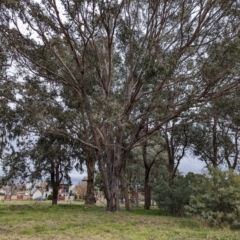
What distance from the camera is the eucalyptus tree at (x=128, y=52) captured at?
33.0 ft

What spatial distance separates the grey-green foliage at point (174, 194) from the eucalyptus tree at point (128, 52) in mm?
2465

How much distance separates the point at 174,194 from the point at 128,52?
6579mm

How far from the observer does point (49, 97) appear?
45.2 feet

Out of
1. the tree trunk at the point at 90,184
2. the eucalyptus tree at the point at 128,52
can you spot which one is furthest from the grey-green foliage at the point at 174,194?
the tree trunk at the point at 90,184

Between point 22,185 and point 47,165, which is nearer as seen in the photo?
point 47,165

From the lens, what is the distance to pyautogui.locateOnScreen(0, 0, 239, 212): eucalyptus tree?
1005 centimetres

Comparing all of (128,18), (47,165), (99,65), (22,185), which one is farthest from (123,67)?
(22,185)

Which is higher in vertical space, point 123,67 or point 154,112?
point 123,67

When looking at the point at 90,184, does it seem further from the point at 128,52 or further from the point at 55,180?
the point at 128,52

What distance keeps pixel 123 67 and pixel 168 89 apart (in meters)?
2.40

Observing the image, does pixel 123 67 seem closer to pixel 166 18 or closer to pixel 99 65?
pixel 99 65

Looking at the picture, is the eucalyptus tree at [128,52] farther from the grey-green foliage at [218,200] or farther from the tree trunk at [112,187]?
the grey-green foliage at [218,200]

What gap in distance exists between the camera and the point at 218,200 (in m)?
9.51

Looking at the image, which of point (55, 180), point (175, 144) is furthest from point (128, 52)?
→ point (55, 180)
